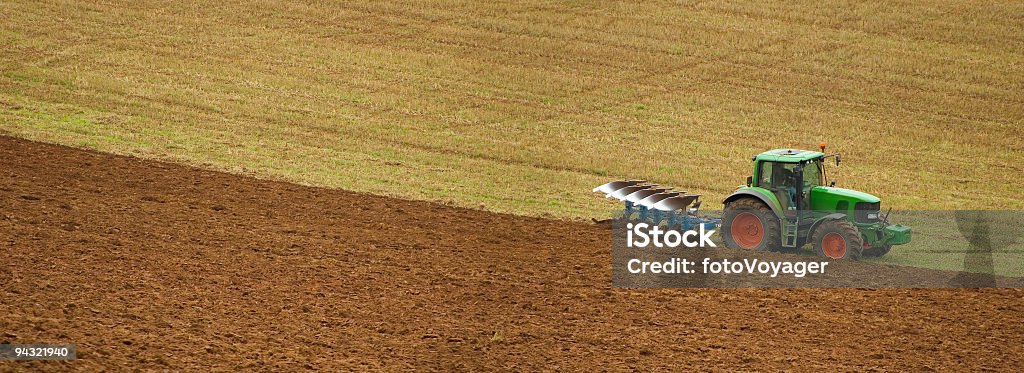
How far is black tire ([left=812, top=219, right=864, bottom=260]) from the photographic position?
16.9 meters

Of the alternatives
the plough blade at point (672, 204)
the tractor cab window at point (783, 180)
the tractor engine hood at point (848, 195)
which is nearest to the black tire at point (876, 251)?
the tractor engine hood at point (848, 195)

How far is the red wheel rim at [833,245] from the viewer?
17.0 metres

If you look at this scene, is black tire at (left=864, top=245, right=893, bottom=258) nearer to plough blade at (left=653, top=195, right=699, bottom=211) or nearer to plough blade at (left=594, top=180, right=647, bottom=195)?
plough blade at (left=653, top=195, right=699, bottom=211)

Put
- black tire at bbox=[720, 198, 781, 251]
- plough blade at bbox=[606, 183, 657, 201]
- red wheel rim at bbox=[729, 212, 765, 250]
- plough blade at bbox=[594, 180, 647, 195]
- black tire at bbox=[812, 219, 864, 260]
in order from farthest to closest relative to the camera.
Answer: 1. plough blade at bbox=[594, 180, 647, 195]
2. plough blade at bbox=[606, 183, 657, 201]
3. red wheel rim at bbox=[729, 212, 765, 250]
4. black tire at bbox=[720, 198, 781, 251]
5. black tire at bbox=[812, 219, 864, 260]

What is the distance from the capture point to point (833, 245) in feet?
56.2

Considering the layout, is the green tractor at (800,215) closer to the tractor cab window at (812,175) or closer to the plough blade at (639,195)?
the tractor cab window at (812,175)

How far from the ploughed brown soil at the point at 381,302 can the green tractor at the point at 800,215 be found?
100 centimetres

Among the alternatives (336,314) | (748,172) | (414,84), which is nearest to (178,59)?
(414,84)

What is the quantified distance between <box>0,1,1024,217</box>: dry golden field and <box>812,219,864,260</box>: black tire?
17.1ft

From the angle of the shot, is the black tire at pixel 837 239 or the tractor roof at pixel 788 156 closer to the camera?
the black tire at pixel 837 239

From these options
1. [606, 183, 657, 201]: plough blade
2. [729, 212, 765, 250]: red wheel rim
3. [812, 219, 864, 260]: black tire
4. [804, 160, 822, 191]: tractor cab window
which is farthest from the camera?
[606, 183, 657, 201]: plough blade

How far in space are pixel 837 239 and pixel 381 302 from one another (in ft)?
22.7

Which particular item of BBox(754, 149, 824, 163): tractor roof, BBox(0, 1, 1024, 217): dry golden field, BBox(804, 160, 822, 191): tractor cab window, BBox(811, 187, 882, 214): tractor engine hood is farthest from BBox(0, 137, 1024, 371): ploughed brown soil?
BBox(0, 1, 1024, 217): dry golden field

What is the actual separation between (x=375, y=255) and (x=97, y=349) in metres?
5.42
